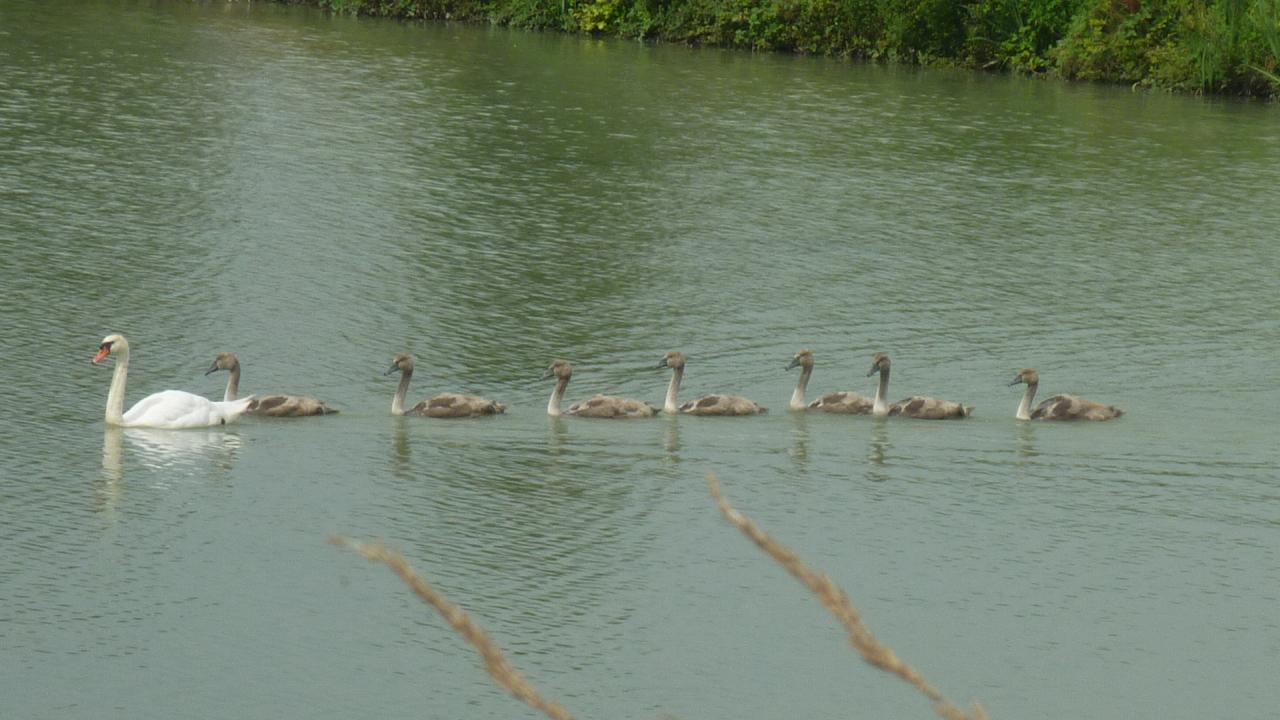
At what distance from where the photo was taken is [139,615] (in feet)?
36.9

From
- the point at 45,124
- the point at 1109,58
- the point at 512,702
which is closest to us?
the point at 512,702

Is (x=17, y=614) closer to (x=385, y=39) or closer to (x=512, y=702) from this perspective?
(x=512, y=702)

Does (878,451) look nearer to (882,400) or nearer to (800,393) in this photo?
(882,400)

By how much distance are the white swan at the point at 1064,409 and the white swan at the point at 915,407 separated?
Answer: 0.53m

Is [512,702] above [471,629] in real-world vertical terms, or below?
below

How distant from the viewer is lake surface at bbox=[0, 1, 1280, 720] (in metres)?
11.0

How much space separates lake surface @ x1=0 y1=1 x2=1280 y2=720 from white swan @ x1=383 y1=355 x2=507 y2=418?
207 millimetres

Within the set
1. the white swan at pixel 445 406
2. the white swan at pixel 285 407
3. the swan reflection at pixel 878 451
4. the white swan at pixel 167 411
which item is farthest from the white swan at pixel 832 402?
the white swan at pixel 167 411

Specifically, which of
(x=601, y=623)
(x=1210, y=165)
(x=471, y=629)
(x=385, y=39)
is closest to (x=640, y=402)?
(x=601, y=623)

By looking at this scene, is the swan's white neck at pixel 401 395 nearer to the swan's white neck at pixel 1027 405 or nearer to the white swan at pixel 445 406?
the white swan at pixel 445 406

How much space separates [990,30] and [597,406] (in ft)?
99.7

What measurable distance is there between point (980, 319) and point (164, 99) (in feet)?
53.1

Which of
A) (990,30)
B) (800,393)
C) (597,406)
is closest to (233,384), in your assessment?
(597,406)

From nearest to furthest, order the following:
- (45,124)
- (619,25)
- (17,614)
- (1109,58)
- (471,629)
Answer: (471,629) < (17,614) < (45,124) < (1109,58) < (619,25)
